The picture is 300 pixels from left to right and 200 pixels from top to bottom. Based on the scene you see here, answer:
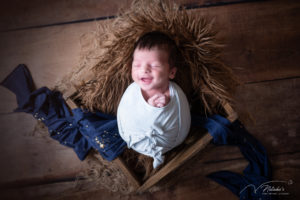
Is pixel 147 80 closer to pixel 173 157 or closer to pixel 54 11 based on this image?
pixel 173 157

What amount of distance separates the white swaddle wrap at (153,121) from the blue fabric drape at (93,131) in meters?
0.12

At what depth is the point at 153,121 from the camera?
0.75 m

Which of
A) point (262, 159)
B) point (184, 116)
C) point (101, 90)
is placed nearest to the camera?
point (184, 116)

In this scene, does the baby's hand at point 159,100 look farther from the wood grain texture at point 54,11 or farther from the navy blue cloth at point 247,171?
the wood grain texture at point 54,11

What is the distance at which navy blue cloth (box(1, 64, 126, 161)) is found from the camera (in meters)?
0.90

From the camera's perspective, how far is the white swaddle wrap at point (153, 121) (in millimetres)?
751

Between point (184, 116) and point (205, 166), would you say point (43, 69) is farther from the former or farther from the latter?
point (205, 166)

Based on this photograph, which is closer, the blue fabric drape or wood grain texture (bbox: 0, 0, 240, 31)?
the blue fabric drape

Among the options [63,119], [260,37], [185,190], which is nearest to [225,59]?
[260,37]

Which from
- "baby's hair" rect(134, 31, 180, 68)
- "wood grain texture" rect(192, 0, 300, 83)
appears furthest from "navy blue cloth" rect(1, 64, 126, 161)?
"wood grain texture" rect(192, 0, 300, 83)

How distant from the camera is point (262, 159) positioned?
3.42 feet

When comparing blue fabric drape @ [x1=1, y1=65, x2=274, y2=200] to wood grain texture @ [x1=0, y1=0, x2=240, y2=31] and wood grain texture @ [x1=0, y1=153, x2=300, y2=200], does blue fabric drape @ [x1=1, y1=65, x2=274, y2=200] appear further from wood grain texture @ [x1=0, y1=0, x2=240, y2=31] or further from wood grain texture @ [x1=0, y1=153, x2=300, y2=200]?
wood grain texture @ [x1=0, y1=0, x2=240, y2=31]

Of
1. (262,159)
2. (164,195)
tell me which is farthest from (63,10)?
(262,159)

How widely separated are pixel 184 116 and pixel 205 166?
490 mm
